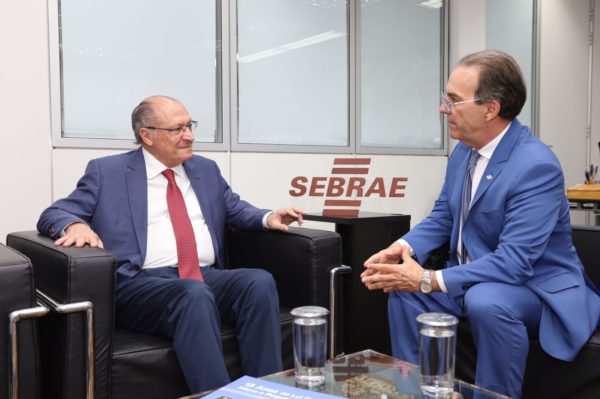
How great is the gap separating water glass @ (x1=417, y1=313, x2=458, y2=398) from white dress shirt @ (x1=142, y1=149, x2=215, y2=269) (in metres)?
1.34

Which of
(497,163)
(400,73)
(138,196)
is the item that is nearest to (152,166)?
(138,196)

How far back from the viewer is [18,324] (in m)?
1.73

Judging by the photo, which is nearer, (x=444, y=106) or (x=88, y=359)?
(x=88, y=359)

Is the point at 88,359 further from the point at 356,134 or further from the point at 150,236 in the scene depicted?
the point at 356,134

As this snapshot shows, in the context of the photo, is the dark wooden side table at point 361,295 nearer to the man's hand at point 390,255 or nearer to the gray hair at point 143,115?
the man's hand at point 390,255

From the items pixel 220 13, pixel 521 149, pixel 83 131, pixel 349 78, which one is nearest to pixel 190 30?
pixel 220 13

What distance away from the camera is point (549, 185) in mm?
1943

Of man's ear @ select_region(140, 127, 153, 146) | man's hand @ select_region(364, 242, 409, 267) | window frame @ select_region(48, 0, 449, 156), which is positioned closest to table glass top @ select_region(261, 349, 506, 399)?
man's hand @ select_region(364, 242, 409, 267)

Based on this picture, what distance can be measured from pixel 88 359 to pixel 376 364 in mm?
924

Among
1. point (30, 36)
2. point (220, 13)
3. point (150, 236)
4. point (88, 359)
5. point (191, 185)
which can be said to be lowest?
point (88, 359)

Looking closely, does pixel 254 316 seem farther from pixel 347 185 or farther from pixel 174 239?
pixel 347 185

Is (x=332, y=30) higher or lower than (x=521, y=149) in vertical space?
higher

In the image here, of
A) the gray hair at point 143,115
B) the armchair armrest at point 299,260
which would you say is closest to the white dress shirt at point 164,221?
the gray hair at point 143,115

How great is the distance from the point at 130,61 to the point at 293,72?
4.17 ft
